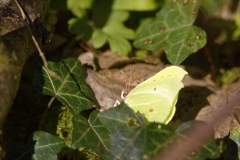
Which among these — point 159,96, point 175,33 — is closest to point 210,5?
point 175,33

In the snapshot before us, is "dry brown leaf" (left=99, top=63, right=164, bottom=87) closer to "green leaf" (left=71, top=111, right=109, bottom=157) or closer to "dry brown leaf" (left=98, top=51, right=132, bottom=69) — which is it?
"dry brown leaf" (left=98, top=51, right=132, bottom=69)

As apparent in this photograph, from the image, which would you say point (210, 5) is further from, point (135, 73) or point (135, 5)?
point (135, 73)

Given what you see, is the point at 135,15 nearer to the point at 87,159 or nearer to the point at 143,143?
the point at 87,159

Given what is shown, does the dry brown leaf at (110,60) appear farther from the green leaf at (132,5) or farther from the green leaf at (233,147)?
the green leaf at (233,147)

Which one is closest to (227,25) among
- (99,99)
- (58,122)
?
(99,99)

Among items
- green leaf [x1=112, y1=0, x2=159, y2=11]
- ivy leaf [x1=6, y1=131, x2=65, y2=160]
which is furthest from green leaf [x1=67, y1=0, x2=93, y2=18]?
ivy leaf [x1=6, y1=131, x2=65, y2=160]

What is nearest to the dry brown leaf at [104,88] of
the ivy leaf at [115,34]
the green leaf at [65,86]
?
the green leaf at [65,86]
